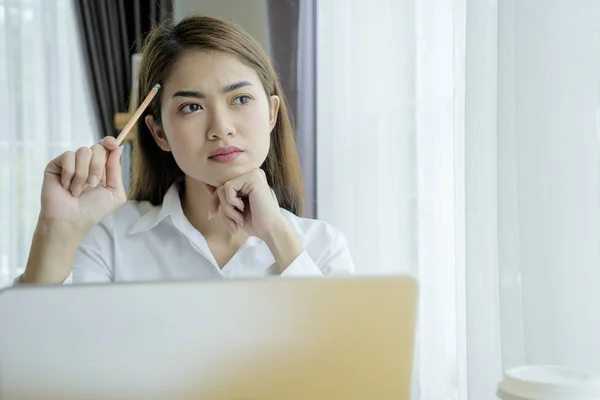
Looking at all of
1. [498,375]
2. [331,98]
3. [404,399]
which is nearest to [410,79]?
[331,98]

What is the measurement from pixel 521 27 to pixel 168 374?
0.95 m

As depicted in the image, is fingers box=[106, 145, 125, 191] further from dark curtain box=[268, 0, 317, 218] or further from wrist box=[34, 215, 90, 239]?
dark curtain box=[268, 0, 317, 218]

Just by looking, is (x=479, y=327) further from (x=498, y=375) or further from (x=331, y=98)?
(x=331, y=98)

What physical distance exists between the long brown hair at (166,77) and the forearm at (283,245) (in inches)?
12.3

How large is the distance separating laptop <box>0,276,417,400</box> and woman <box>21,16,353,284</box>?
28.3 inches

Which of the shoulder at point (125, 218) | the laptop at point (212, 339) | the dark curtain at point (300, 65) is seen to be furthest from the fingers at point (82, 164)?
the dark curtain at point (300, 65)

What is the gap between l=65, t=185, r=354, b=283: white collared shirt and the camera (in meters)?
1.62

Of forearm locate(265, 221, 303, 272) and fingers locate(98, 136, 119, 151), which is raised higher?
fingers locate(98, 136, 119, 151)

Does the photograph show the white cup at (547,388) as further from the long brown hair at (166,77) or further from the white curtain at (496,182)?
the long brown hair at (166,77)

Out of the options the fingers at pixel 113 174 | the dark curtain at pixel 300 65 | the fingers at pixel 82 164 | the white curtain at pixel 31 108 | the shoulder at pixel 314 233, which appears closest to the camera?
the fingers at pixel 82 164

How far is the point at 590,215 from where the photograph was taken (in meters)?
1.23

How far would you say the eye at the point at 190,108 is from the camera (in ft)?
5.35

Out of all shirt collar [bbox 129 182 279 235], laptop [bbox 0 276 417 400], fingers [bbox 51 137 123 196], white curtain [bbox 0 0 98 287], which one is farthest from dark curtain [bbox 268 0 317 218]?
laptop [bbox 0 276 417 400]

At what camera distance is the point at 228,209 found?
1544 mm
